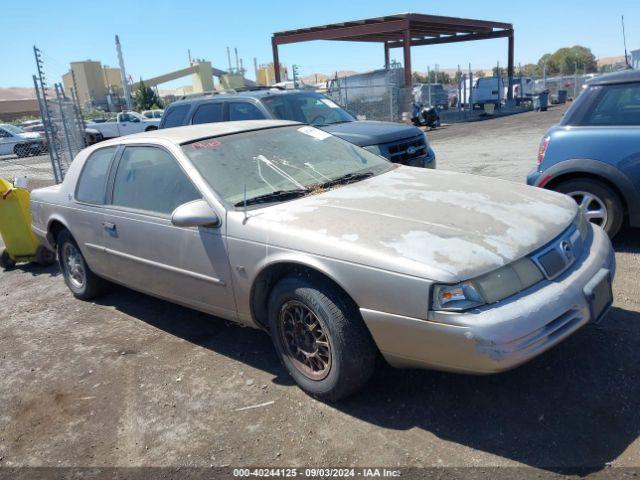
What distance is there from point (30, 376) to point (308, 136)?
2.87 metres

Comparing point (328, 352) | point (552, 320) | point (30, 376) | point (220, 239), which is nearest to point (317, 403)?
point (328, 352)

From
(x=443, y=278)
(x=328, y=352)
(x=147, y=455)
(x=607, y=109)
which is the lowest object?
(x=147, y=455)

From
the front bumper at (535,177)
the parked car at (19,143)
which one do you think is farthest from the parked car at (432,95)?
the front bumper at (535,177)

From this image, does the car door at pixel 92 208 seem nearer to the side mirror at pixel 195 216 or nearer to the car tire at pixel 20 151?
the side mirror at pixel 195 216

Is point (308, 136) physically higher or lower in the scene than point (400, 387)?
higher

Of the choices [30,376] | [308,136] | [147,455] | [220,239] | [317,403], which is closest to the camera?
[147,455]

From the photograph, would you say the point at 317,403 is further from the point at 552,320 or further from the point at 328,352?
the point at 552,320

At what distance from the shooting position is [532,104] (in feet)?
105

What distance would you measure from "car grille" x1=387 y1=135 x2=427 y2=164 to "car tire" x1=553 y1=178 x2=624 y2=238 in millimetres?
2616

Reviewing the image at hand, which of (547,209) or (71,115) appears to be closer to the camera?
(547,209)

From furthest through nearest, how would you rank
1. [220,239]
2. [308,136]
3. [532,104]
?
[532,104] → [308,136] → [220,239]

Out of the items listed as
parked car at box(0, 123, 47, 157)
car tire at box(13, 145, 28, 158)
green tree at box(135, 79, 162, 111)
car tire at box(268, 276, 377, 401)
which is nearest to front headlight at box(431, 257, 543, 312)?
car tire at box(268, 276, 377, 401)

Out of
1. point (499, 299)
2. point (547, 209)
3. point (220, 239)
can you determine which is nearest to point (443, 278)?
point (499, 299)

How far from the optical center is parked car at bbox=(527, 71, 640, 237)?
5.00 metres
